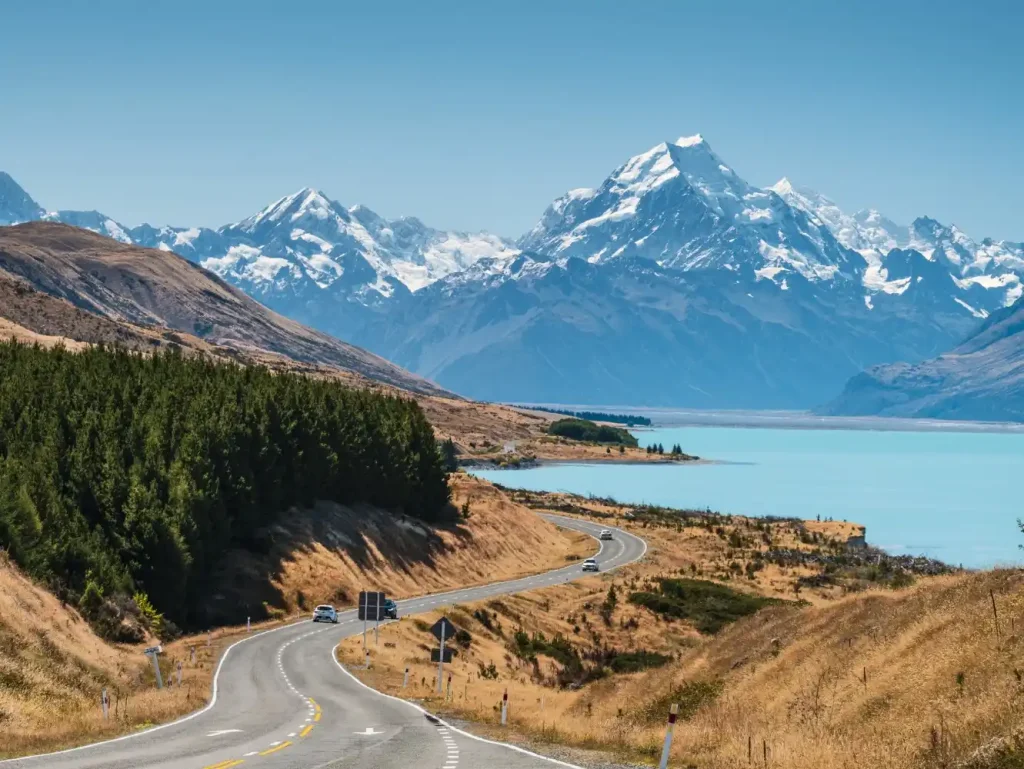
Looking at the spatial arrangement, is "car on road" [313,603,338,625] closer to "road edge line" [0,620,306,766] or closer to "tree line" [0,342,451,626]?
"tree line" [0,342,451,626]

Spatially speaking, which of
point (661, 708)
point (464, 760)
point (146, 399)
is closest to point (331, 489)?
point (146, 399)

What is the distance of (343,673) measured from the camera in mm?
53594

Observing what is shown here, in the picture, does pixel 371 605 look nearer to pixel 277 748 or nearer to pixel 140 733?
pixel 140 733

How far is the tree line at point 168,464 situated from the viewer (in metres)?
64.1

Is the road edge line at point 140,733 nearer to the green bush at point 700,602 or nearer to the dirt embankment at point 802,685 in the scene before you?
the dirt embankment at point 802,685

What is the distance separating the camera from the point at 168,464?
8025 cm

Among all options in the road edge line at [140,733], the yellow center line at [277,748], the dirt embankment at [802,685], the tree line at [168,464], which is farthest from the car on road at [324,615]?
the yellow center line at [277,748]

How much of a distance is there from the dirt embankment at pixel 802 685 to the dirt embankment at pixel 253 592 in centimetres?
926

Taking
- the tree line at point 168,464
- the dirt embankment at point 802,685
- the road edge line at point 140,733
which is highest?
the tree line at point 168,464

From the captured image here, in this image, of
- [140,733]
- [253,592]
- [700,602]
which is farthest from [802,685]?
[700,602]

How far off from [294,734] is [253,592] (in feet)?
158

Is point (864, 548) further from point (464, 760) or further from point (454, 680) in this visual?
point (464, 760)

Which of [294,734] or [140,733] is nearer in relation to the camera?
[140,733]

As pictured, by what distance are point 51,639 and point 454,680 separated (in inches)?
744
